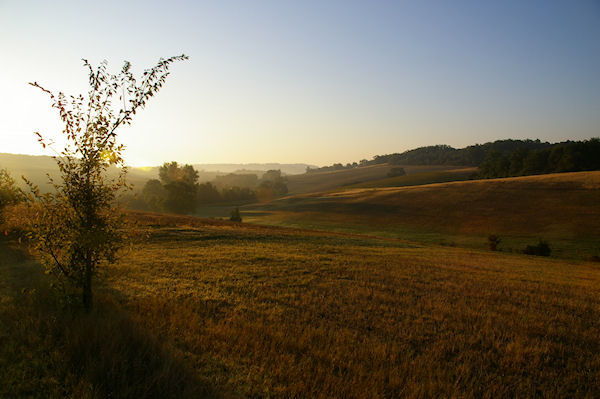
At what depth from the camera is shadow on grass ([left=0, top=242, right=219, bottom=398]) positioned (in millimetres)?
4039

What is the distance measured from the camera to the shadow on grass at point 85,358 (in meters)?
4.04

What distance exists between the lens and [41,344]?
504 cm

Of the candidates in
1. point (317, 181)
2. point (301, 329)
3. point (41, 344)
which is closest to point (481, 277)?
point (301, 329)

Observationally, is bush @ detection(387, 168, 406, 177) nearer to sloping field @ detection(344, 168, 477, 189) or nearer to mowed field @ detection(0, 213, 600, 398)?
sloping field @ detection(344, 168, 477, 189)

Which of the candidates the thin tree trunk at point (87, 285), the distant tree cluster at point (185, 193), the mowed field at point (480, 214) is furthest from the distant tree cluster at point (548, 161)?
the thin tree trunk at point (87, 285)

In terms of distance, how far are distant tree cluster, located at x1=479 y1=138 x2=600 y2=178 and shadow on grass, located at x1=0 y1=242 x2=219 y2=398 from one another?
103639 millimetres

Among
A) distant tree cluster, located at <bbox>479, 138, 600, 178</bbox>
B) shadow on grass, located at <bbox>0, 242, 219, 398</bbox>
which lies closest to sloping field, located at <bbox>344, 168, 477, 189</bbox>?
distant tree cluster, located at <bbox>479, 138, 600, 178</bbox>

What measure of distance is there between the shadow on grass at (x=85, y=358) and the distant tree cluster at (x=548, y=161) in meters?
104

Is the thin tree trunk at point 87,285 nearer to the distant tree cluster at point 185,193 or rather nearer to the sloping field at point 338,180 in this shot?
the distant tree cluster at point 185,193

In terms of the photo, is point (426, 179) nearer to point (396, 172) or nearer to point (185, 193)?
point (396, 172)

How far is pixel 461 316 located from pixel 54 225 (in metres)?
10.7

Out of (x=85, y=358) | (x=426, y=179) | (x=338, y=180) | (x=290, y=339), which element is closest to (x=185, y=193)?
(x=85, y=358)

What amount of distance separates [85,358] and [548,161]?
109144 millimetres

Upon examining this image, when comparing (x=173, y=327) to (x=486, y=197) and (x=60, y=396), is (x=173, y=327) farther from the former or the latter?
(x=486, y=197)
